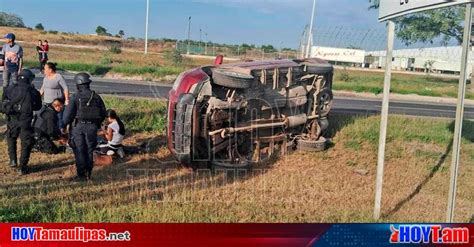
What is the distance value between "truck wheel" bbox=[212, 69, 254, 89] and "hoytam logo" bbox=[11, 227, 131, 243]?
355 cm

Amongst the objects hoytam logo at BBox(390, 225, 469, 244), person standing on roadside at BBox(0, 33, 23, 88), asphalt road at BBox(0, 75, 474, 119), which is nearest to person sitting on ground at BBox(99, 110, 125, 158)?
person standing on roadside at BBox(0, 33, 23, 88)

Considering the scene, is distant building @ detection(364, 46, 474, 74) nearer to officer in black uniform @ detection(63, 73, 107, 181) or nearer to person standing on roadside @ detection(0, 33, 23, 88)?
officer in black uniform @ detection(63, 73, 107, 181)

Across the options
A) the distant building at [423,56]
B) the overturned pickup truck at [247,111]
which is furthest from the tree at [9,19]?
the distant building at [423,56]

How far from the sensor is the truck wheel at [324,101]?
922 cm

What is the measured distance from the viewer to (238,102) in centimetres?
746

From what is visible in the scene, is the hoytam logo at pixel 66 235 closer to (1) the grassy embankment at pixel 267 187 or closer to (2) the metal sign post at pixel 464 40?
(1) the grassy embankment at pixel 267 187

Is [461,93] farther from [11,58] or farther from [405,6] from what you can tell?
[11,58]

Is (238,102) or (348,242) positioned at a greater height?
(238,102)

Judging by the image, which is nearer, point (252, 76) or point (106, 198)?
point (106, 198)

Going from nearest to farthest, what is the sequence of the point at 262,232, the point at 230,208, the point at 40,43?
the point at 262,232 → the point at 230,208 → the point at 40,43

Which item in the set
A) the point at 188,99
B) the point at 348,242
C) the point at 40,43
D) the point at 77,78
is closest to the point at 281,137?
the point at 188,99

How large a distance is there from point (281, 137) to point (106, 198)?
358 centimetres

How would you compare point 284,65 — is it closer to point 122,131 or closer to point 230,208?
point 122,131

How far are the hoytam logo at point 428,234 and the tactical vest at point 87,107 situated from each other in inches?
171
